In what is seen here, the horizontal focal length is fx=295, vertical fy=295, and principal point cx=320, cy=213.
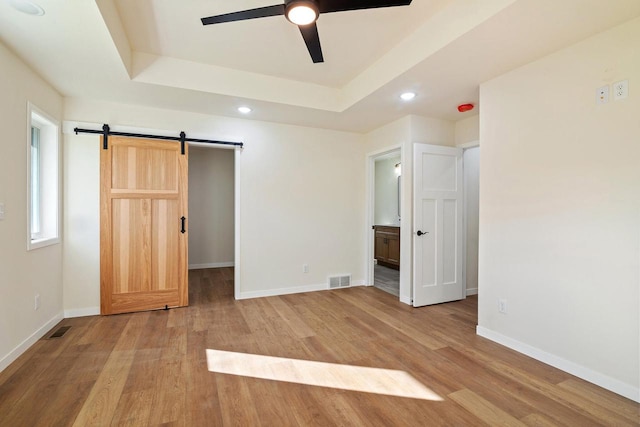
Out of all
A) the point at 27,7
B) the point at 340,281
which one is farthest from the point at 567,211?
the point at 27,7

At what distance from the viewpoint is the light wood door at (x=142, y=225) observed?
3.44 meters

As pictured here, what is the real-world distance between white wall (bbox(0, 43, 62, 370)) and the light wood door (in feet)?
2.10

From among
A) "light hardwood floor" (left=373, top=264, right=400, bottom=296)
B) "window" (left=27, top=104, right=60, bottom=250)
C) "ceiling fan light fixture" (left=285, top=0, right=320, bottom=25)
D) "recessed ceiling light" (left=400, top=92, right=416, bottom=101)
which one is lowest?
"light hardwood floor" (left=373, top=264, right=400, bottom=296)

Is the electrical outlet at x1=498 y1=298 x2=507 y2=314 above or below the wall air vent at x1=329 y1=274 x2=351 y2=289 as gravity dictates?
above

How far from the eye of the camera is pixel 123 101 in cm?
346

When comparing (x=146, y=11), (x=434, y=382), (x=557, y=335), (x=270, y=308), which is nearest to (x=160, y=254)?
(x=270, y=308)

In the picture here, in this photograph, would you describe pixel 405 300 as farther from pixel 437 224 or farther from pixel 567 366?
pixel 567 366

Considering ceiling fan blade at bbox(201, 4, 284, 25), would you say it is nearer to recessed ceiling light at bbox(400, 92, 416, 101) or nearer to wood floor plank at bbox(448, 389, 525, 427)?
recessed ceiling light at bbox(400, 92, 416, 101)

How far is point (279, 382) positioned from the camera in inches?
84.0

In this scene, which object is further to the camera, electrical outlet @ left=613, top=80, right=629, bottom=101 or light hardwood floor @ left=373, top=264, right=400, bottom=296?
light hardwood floor @ left=373, top=264, right=400, bottom=296

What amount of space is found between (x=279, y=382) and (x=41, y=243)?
263cm

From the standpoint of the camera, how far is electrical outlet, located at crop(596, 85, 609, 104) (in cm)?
208

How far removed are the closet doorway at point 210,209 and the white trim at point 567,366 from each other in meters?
4.91

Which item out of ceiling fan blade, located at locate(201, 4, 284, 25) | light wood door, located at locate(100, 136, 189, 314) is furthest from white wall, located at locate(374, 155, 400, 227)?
ceiling fan blade, located at locate(201, 4, 284, 25)
